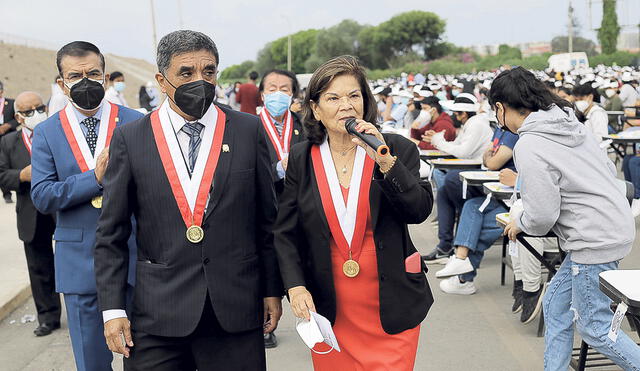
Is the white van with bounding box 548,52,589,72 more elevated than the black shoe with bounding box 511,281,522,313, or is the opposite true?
the black shoe with bounding box 511,281,522,313

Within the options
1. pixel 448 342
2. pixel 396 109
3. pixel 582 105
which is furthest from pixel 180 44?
pixel 396 109

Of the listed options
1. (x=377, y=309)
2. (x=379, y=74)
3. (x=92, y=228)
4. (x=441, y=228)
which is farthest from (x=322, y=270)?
(x=379, y=74)

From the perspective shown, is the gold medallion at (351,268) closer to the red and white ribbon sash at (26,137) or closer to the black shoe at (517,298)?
the black shoe at (517,298)

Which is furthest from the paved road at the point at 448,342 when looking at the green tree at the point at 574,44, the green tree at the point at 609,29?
the green tree at the point at 574,44

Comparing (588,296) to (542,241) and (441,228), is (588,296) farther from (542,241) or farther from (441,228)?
(441,228)

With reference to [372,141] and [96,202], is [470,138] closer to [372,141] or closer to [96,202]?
[96,202]

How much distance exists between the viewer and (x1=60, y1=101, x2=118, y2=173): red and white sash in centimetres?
384

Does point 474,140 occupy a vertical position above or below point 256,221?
below

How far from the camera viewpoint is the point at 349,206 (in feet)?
10.3

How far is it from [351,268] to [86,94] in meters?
1.74

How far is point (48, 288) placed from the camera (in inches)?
251

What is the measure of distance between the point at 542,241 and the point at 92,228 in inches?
133

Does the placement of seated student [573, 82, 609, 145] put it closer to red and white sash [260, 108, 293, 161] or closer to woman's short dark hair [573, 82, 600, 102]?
woman's short dark hair [573, 82, 600, 102]

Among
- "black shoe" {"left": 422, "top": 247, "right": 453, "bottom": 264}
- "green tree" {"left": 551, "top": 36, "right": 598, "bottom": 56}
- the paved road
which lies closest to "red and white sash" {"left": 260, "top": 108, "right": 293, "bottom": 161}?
the paved road
